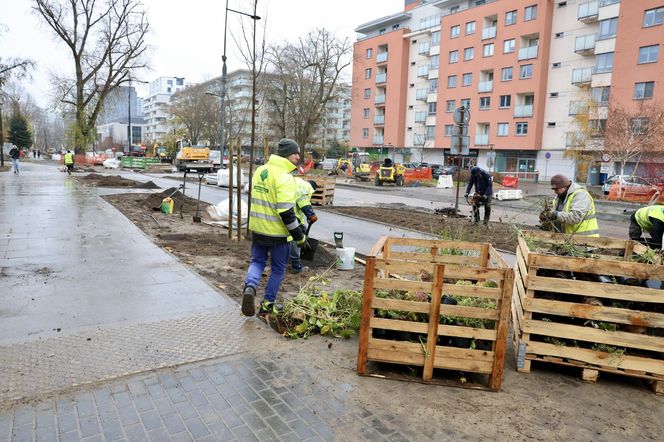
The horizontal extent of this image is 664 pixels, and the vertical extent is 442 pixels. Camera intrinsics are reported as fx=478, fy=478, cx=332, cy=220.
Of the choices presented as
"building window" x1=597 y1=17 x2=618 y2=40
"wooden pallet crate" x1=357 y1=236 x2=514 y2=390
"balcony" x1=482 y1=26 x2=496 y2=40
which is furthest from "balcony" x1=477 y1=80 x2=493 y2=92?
"wooden pallet crate" x1=357 y1=236 x2=514 y2=390

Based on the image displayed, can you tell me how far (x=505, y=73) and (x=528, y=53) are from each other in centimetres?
307

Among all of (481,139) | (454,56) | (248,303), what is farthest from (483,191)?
(454,56)

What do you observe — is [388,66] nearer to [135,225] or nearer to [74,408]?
[135,225]

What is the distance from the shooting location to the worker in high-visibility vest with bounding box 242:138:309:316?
449 cm

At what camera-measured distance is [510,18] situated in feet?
159

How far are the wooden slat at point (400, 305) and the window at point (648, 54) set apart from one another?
1732 inches

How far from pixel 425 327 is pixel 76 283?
4.37m

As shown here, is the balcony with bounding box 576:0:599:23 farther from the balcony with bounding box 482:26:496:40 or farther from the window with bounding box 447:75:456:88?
the window with bounding box 447:75:456:88

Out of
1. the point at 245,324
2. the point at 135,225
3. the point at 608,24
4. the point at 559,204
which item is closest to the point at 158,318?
the point at 245,324

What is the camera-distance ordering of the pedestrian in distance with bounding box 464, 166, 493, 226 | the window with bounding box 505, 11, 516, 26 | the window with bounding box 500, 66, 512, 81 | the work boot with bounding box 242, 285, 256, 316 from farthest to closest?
the window with bounding box 500, 66, 512, 81 → the window with bounding box 505, 11, 516, 26 → the pedestrian in distance with bounding box 464, 166, 493, 226 → the work boot with bounding box 242, 285, 256, 316

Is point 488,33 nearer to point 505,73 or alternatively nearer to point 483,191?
point 505,73

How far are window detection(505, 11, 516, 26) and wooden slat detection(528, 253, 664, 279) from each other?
51.4 metres

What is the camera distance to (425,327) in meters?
3.56

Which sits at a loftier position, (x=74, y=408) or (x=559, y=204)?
(x=559, y=204)
